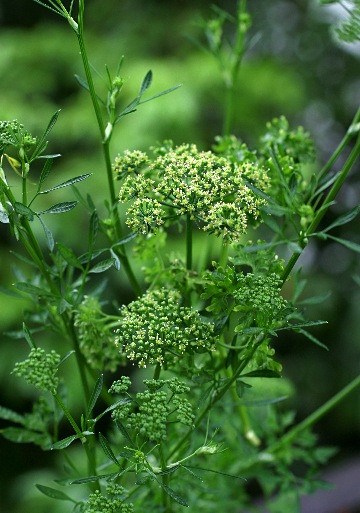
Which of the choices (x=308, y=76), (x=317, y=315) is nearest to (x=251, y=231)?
(x=317, y=315)

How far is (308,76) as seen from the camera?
3.08 meters

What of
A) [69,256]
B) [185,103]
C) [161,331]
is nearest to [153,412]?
[161,331]

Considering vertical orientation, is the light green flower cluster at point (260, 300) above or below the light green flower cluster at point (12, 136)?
below

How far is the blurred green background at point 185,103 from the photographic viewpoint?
2453 millimetres

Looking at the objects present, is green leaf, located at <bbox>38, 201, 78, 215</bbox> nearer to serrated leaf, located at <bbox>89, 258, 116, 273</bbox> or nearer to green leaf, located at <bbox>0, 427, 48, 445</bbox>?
serrated leaf, located at <bbox>89, 258, 116, 273</bbox>

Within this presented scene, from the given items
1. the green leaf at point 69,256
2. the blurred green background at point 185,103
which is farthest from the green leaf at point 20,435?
the blurred green background at point 185,103

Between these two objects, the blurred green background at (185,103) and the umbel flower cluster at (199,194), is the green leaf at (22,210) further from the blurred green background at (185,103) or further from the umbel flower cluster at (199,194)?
the blurred green background at (185,103)

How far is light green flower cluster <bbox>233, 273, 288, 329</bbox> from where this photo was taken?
1.81 feet

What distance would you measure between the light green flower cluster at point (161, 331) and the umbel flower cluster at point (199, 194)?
0.23ft

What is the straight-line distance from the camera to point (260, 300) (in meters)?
0.55

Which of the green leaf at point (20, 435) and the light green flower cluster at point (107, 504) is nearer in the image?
the light green flower cluster at point (107, 504)

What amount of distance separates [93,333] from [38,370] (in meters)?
0.12

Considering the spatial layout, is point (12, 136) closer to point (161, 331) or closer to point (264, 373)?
point (161, 331)

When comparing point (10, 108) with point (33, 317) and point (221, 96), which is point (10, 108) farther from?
point (33, 317)
